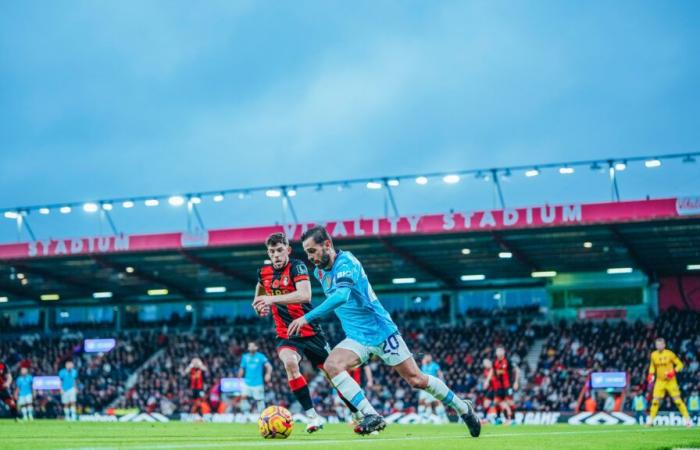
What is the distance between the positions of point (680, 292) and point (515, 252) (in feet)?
33.4

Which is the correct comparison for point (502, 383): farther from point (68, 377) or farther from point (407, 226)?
point (68, 377)

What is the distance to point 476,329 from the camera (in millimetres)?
43844

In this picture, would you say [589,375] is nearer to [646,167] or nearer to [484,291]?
[646,167]

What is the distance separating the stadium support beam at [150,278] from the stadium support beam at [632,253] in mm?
22681

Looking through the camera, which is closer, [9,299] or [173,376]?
[173,376]

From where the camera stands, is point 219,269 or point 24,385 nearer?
point 24,385

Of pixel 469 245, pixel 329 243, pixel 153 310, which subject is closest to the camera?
pixel 329 243

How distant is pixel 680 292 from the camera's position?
1719 inches

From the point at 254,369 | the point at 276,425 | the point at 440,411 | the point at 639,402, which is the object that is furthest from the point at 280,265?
the point at 639,402

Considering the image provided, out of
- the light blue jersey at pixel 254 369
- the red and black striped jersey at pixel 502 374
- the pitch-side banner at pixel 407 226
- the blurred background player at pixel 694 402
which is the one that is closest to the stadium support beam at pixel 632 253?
the pitch-side banner at pixel 407 226

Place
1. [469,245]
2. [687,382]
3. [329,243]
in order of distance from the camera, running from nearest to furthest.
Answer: [329,243]
[687,382]
[469,245]

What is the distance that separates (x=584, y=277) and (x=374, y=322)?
3581 centimetres

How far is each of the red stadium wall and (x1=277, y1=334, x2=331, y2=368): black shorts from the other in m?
33.4

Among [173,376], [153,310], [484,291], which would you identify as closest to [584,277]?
[484,291]
